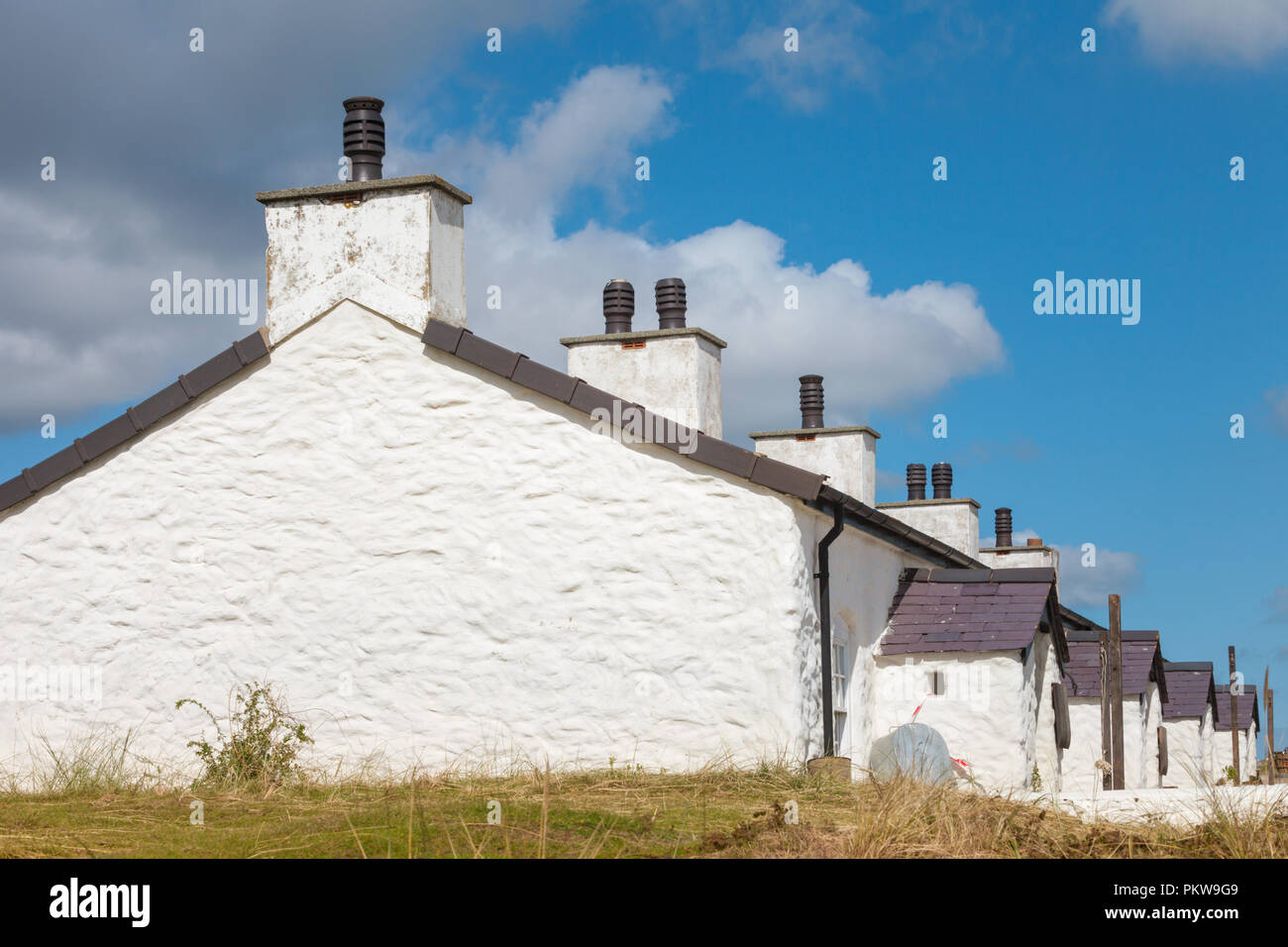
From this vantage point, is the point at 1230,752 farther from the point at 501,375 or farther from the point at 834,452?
the point at 501,375

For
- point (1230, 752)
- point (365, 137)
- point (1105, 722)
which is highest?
point (365, 137)

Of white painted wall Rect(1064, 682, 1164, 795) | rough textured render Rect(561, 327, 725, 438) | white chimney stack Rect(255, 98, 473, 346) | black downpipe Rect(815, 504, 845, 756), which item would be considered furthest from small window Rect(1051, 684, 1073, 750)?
white chimney stack Rect(255, 98, 473, 346)

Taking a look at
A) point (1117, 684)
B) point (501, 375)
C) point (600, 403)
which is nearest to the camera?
point (600, 403)

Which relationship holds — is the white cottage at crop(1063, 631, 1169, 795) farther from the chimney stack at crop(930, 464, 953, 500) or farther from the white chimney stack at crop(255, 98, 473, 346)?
the white chimney stack at crop(255, 98, 473, 346)

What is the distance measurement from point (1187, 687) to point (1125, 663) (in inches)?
287

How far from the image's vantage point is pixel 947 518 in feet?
83.3

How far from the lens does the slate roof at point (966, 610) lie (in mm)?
13695

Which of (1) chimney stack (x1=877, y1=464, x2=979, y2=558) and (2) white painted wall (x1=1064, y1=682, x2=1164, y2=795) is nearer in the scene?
(2) white painted wall (x1=1064, y1=682, x2=1164, y2=795)

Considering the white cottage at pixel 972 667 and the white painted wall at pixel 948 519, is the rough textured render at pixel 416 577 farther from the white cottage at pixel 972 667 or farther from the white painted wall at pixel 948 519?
the white painted wall at pixel 948 519

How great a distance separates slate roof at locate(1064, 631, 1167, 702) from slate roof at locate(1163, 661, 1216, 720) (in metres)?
4.49

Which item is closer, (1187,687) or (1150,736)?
(1150,736)

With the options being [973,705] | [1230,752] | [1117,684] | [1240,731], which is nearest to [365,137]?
[973,705]

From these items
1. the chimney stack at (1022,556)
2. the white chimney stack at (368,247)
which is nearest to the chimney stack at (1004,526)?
the chimney stack at (1022,556)

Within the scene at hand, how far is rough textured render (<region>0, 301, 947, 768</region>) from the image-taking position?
11523 mm
